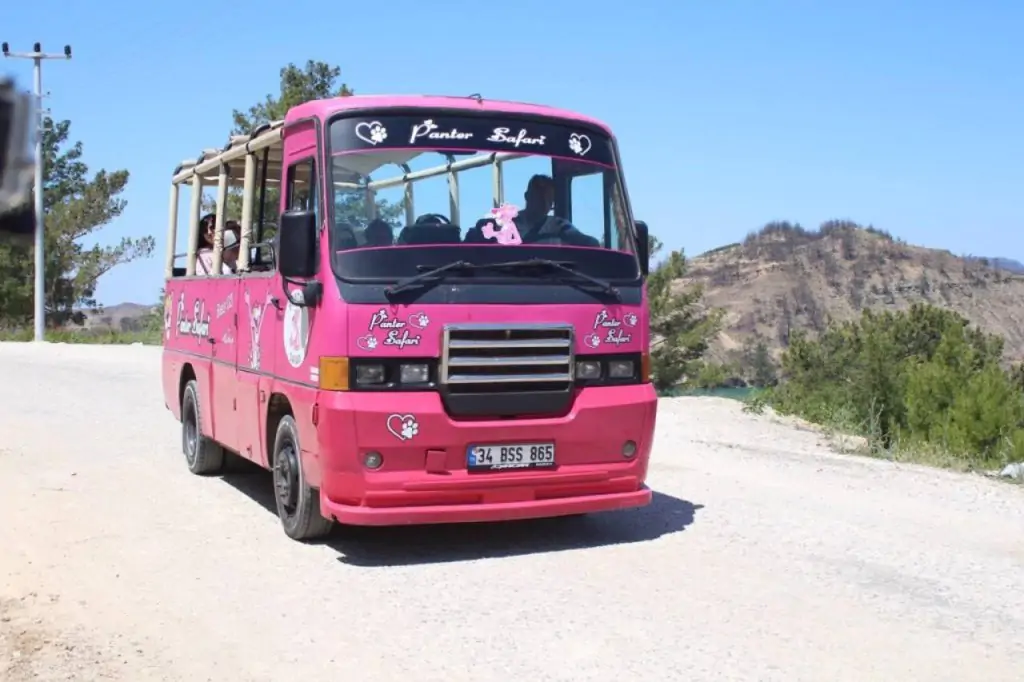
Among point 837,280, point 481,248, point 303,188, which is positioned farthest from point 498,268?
point 837,280

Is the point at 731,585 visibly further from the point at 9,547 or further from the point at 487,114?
the point at 9,547

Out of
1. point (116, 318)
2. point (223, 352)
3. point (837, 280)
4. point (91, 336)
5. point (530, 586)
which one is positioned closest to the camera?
point (530, 586)

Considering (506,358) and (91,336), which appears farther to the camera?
(91,336)

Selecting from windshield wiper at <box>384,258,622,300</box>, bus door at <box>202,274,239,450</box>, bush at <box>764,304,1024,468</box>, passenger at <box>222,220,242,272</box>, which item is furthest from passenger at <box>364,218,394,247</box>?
bush at <box>764,304,1024,468</box>

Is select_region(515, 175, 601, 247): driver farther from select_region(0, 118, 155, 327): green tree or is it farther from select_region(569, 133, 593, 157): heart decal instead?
select_region(0, 118, 155, 327): green tree

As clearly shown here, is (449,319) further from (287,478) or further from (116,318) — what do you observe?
(116,318)

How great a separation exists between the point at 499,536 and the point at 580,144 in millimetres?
2831

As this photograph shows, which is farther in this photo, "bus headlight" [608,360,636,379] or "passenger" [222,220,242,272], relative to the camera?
"passenger" [222,220,242,272]

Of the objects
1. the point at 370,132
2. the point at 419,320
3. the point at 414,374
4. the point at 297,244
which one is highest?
the point at 370,132

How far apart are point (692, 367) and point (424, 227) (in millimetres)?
34828

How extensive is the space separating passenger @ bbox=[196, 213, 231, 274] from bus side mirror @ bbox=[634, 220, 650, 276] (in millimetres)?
4237

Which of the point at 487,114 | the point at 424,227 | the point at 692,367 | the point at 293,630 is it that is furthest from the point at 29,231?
the point at 692,367

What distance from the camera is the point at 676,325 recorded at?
43.2 m

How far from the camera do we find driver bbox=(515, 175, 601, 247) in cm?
800
